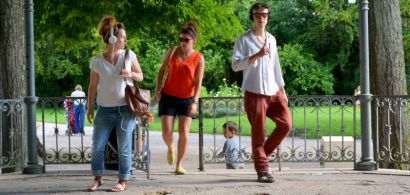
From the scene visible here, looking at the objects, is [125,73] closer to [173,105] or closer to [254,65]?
[173,105]

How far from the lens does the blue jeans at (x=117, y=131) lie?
7.63 metres

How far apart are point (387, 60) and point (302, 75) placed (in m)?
32.1

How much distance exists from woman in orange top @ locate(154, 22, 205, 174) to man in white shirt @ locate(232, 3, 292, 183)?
2.33 ft

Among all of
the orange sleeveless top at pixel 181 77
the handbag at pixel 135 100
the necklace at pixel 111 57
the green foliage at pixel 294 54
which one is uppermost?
the green foliage at pixel 294 54

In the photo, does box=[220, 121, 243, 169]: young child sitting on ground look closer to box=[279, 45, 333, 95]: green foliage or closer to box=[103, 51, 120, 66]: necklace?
box=[103, 51, 120, 66]: necklace

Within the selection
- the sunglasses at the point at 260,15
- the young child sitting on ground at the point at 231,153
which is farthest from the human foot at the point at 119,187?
the young child sitting on ground at the point at 231,153

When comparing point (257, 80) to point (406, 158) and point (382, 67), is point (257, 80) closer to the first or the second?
point (406, 158)

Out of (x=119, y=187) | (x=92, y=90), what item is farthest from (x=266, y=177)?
(x=92, y=90)

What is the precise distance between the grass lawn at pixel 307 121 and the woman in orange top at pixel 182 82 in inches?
83.9

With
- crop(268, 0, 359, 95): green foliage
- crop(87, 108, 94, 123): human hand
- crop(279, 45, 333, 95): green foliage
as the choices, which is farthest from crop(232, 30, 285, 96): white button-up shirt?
crop(279, 45, 333, 95): green foliage

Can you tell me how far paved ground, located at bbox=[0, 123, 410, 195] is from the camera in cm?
780

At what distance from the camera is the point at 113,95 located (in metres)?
7.62

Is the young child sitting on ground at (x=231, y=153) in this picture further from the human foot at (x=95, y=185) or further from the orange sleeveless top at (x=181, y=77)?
the human foot at (x=95, y=185)

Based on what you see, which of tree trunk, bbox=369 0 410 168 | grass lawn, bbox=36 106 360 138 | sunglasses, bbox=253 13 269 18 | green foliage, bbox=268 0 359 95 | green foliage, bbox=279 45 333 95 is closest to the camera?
sunglasses, bbox=253 13 269 18
